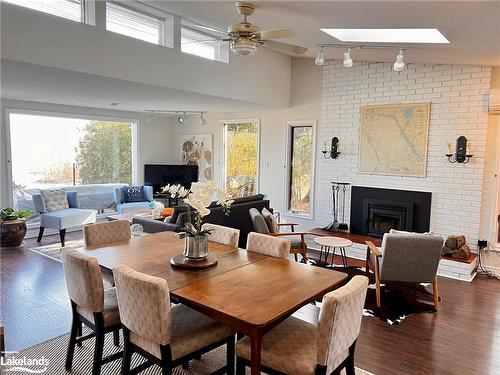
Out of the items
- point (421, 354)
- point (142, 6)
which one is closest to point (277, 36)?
point (142, 6)

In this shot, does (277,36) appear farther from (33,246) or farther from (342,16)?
(33,246)

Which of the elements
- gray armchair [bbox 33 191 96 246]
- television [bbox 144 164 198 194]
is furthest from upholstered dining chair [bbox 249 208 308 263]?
television [bbox 144 164 198 194]

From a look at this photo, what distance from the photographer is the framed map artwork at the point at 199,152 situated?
8.42 meters

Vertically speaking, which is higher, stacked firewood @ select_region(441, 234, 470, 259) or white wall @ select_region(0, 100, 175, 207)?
white wall @ select_region(0, 100, 175, 207)

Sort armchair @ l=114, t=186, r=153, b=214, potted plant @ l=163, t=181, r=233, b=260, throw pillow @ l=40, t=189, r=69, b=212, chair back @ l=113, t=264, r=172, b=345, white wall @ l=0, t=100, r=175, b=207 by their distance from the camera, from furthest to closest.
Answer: armchair @ l=114, t=186, r=153, b=214
throw pillow @ l=40, t=189, r=69, b=212
white wall @ l=0, t=100, r=175, b=207
potted plant @ l=163, t=181, r=233, b=260
chair back @ l=113, t=264, r=172, b=345

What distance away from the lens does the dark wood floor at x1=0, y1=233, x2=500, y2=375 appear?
9.55 ft

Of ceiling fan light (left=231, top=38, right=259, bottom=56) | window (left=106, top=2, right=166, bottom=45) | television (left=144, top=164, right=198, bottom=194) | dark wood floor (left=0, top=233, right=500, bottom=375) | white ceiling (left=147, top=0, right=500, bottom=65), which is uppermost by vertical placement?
window (left=106, top=2, right=166, bottom=45)

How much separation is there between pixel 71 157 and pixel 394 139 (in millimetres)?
6154

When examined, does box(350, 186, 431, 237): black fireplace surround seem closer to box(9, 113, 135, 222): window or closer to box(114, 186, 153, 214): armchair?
box(114, 186, 153, 214): armchair

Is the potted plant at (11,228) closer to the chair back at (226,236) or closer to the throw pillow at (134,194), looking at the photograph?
the throw pillow at (134,194)

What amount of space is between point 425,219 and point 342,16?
3.58m

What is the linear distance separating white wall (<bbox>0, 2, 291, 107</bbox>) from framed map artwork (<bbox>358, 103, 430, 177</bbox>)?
1840 millimetres

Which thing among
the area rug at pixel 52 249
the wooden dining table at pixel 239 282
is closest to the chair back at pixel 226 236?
the wooden dining table at pixel 239 282

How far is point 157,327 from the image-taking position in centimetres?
201
